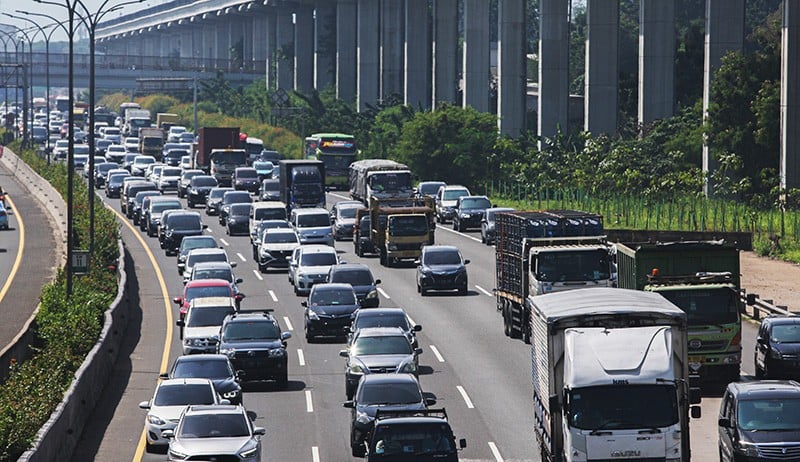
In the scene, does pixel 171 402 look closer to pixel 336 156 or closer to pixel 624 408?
pixel 624 408

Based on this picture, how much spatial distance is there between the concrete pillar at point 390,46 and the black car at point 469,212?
7253cm

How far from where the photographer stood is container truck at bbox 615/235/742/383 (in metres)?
36.3

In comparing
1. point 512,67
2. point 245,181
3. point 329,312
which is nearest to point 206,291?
point 329,312

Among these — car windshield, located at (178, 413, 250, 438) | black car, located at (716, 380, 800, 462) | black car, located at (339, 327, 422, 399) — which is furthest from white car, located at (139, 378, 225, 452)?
black car, located at (716, 380, 800, 462)

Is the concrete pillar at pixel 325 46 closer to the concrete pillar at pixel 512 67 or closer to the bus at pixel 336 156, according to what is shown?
the concrete pillar at pixel 512 67

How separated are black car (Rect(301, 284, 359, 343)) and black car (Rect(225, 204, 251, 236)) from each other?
31320mm

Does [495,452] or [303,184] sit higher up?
[303,184]

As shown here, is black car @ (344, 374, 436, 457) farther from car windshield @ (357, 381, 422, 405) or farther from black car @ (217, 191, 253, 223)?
black car @ (217, 191, 253, 223)

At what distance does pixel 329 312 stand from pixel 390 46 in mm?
110553

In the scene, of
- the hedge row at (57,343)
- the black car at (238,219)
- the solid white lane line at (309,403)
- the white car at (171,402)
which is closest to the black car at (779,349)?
the solid white lane line at (309,403)

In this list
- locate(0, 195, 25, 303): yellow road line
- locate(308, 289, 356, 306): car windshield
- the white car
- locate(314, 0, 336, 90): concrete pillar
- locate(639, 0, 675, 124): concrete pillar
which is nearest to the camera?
the white car

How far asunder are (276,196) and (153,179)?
1703 centimetres

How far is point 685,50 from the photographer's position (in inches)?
4528

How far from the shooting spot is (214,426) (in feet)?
93.5
